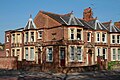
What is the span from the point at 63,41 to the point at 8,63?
9.18m

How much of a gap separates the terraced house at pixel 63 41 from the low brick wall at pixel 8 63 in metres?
4.26

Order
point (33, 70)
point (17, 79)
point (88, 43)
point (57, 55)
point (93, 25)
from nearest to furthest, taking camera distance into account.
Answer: point (17, 79) → point (33, 70) → point (57, 55) → point (88, 43) → point (93, 25)

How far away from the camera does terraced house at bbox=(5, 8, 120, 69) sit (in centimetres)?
3505

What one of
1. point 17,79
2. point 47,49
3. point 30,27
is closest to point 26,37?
point 30,27

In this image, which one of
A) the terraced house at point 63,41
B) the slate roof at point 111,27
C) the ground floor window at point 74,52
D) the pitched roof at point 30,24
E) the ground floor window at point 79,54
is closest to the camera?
the terraced house at point 63,41

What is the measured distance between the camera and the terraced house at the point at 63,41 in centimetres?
3505

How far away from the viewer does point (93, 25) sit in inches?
1662

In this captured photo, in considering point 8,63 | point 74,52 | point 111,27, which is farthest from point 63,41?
point 111,27

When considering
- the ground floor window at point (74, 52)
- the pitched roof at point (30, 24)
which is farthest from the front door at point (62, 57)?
the pitched roof at point (30, 24)

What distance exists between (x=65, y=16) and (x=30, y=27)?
6.71 m

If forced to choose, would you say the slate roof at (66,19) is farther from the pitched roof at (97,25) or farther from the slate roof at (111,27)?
the slate roof at (111,27)

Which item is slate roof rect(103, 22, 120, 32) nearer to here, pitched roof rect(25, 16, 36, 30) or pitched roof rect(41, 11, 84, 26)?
pitched roof rect(41, 11, 84, 26)

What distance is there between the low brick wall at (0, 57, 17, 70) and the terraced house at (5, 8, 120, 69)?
4.26 metres

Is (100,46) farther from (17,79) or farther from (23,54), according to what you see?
(17,79)
